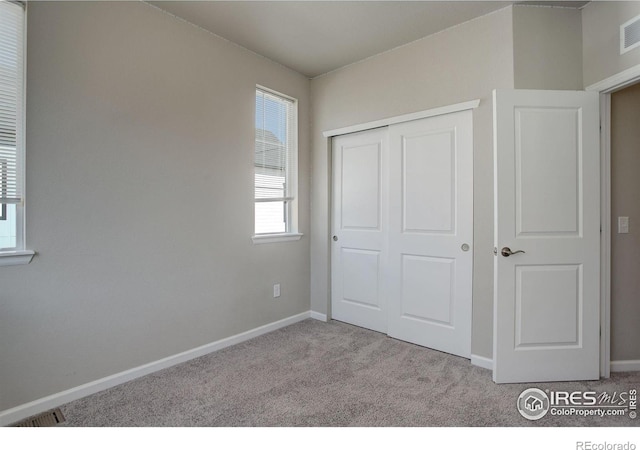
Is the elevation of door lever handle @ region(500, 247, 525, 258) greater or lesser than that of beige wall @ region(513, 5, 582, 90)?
lesser

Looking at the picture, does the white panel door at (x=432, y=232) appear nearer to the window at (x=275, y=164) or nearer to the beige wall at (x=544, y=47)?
the beige wall at (x=544, y=47)

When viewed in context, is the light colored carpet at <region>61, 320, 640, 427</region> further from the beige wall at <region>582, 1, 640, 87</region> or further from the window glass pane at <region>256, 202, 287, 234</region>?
the beige wall at <region>582, 1, 640, 87</region>

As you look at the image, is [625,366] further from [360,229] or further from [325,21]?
[325,21]

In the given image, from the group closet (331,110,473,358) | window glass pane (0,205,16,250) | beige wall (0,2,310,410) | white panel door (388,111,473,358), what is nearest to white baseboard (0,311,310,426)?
beige wall (0,2,310,410)

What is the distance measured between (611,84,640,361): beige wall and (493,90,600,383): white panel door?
274 millimetres

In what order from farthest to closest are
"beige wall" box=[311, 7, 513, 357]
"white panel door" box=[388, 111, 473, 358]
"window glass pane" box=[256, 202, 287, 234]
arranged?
"window glass pane" box=[256, 202, 287, 234], "white panel door" box=[388, 111, 473, 358], "beige wall" box=[311, 7, 513, 357]

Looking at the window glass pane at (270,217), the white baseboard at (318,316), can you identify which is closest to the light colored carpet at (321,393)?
the white baseboard at (318,316)

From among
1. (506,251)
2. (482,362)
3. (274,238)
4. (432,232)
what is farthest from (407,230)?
(274,238)

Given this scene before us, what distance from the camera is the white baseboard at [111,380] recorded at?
185 cm

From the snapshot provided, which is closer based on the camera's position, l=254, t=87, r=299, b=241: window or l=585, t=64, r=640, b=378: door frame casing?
l=585, t=64, r=640, b=378: door frame casing

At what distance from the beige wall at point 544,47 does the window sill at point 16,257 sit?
134 inches

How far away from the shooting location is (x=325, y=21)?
2592 mm

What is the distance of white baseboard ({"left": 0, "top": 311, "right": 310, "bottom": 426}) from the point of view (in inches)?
72.7

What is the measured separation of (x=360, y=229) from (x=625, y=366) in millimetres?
2307
